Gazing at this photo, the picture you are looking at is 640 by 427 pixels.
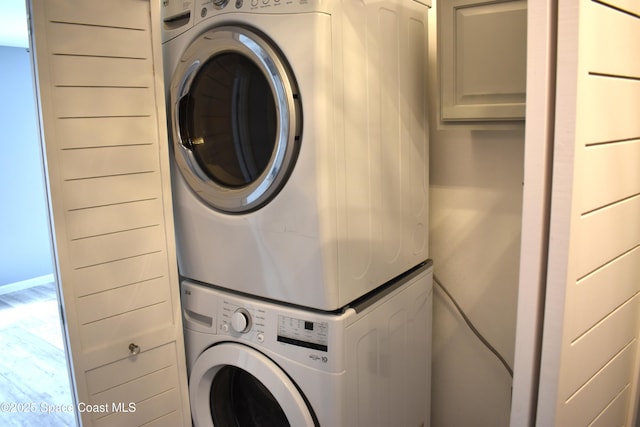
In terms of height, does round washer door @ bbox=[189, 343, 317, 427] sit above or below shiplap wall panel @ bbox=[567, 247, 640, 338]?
below

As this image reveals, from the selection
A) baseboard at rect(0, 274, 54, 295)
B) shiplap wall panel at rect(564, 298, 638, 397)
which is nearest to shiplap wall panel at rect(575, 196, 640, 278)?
shiplap wall panel at rect(564, 298, 638, 397)

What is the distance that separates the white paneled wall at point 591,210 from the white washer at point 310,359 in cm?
53

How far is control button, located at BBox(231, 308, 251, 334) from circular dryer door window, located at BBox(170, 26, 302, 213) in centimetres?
30

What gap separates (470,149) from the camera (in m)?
1.69

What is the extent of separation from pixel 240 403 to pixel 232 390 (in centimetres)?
5

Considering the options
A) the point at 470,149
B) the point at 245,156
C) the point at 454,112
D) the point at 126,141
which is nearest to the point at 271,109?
the point at 245,156

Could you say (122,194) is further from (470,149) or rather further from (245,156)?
(470,149)

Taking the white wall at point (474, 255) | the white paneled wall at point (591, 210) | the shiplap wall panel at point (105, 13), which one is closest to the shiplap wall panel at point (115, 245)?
the shiplap wall panel at point (105, 13)

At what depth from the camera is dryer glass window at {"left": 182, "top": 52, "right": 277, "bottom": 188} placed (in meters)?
1.33

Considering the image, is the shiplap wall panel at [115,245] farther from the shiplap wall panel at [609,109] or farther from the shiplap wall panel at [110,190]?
the shiplap wall panel at [609,109]

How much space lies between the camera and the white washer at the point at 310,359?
1.28 m

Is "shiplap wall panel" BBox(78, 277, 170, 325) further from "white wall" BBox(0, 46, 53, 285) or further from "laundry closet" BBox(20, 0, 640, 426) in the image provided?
"white wall" BBox(0, 46, 53, 285)

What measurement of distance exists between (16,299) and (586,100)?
4.63 metres

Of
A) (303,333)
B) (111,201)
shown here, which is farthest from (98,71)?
(303,333)
